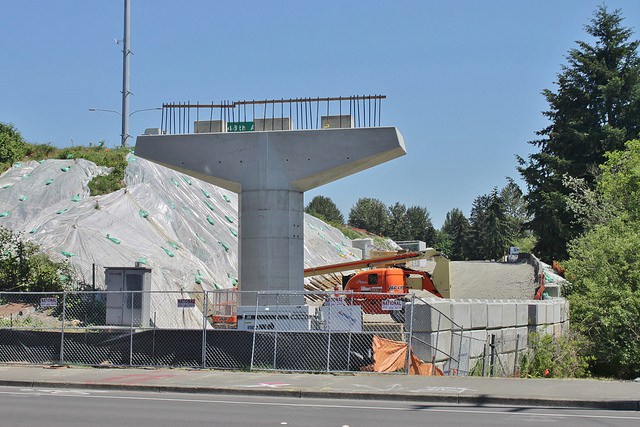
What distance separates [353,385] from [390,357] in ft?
7.94

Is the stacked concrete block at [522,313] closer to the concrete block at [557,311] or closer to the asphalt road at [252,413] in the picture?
the concrete block at [557,311]

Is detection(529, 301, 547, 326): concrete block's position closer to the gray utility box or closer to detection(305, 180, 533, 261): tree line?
the gray utility box

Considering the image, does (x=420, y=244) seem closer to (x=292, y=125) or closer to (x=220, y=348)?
(x=292, y=125)

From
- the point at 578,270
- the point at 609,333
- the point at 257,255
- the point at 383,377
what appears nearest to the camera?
the point at 383,377

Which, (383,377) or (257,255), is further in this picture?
(257,255)

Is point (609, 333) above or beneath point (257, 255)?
beneath

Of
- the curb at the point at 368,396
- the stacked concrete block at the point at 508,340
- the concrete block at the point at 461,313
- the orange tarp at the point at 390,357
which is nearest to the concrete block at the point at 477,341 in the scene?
the concrete block at the point at 461,313

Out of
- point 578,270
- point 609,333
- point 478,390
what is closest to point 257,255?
point 478,390

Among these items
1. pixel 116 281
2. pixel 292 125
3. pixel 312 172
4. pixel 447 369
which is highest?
pixel 292 125

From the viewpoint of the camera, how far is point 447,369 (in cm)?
2184

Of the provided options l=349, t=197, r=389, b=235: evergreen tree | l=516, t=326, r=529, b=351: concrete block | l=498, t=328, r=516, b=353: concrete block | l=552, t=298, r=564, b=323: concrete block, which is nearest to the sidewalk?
l=498, t=328, r=516, b=353: concrete block

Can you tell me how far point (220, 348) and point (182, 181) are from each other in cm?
2862

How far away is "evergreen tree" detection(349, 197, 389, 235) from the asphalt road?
4857 inches

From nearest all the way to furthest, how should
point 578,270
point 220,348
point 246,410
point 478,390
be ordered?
point 246,410
point 478,390
point 220,348
point 578,270
